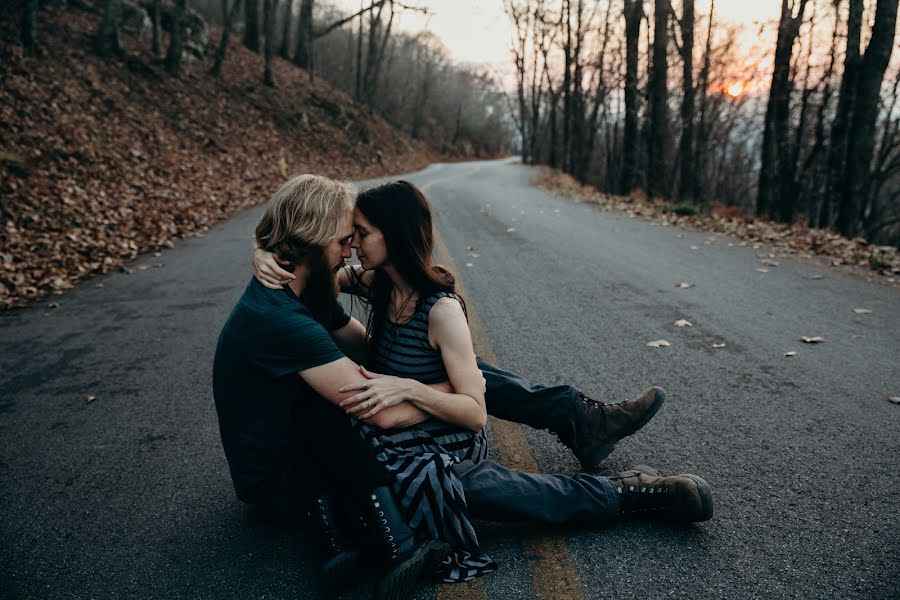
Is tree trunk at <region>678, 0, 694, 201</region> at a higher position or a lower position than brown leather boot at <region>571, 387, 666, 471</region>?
higher

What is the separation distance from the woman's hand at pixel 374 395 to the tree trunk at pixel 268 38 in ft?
81.6

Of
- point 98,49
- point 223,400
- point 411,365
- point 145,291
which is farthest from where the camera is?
point 98,49

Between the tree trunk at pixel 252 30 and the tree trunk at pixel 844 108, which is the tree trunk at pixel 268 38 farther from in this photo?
the tree trunk at pixel 844 108

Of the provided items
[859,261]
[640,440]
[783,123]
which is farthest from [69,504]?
[783,123]

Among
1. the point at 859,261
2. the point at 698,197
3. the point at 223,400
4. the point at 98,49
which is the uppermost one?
the point at 98,49

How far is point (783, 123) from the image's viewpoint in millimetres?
A: 15070

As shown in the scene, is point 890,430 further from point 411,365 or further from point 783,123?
point 783,123

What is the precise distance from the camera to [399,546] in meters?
2.24

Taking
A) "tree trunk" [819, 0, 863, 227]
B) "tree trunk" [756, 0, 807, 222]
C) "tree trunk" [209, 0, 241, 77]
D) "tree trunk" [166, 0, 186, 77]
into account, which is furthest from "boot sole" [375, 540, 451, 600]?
"tree trunk" [209, 0, 241, 77]

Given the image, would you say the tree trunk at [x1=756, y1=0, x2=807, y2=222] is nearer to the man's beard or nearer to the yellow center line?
the yellow center line

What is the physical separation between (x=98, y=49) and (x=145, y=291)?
1448cm

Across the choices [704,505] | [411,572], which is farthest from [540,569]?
[704,505]

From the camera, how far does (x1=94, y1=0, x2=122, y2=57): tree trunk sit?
17.0 m

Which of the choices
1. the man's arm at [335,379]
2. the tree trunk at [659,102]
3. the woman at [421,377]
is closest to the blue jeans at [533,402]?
the woman at [421,377]
